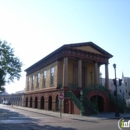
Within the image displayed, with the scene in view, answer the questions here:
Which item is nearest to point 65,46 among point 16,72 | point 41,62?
point 16,72

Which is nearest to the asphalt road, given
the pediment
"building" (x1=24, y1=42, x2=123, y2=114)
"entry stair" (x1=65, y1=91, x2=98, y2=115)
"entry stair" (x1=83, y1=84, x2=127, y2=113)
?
"entry stair" (x1=65, y1=91, x2=98, y2=115)

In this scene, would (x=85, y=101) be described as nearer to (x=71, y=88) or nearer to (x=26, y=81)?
(x=71, y=88)

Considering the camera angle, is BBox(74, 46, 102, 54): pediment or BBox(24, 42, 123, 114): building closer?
BBox(24, 42, 123, 114): building

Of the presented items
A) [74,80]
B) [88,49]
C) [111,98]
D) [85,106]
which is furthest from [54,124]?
[88,49]

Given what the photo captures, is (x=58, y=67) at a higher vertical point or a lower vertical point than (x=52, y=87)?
higher

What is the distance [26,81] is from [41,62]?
492 inches

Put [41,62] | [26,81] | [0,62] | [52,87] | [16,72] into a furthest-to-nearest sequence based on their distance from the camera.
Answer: [26,81] → [41,62] → [52,87] → [16,72] → [0,62]

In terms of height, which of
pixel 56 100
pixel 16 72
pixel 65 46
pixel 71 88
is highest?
pixel 65 46

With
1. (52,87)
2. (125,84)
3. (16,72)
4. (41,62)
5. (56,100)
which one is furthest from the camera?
(125,84)

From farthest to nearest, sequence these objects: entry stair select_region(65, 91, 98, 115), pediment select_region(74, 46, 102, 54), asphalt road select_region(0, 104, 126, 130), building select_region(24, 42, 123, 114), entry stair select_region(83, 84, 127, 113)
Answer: pediment select_region(74, 46, 102, 54) < entry stair select_region(83, 84, 127, 113) < building select_region(24, 42, 123, 114) < entry stair select_region(65, 91, 98, 115) < asphalt road select_region(0, 104, 126, 130)

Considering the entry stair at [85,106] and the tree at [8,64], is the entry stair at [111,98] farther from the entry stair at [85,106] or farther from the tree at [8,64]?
the tree at [8,64]

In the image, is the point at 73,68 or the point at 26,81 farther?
the point at 26,81

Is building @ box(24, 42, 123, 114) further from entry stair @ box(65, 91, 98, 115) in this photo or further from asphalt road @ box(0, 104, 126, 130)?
asphalt road @ box(0, 104, 126, 130)

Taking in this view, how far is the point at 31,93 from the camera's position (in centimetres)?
4378
